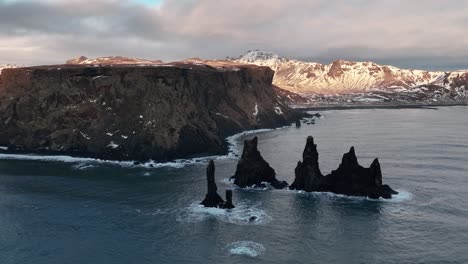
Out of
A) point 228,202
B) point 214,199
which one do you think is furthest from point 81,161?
point 228,202

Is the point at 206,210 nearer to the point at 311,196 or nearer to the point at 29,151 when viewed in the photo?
the point at 311,196

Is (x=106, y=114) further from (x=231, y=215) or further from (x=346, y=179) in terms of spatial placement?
(x=346, y=179)

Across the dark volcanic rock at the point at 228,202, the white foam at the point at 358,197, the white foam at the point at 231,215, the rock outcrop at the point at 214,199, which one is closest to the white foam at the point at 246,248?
the white foam at the point at 231,215

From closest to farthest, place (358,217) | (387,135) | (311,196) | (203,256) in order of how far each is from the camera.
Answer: (203,256)
(358,217)
(311,196)
(387,135)

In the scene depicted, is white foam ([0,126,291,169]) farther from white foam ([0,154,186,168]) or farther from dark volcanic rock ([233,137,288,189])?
dark volcanic rock ([233,137,288,189])

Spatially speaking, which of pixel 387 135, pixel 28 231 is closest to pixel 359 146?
pixel 387 135

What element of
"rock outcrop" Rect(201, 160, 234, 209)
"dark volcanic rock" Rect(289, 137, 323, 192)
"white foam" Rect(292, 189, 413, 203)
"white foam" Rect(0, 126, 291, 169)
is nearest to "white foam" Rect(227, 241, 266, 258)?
"rock outcrop" Rect(201, 160, 234, 209)
